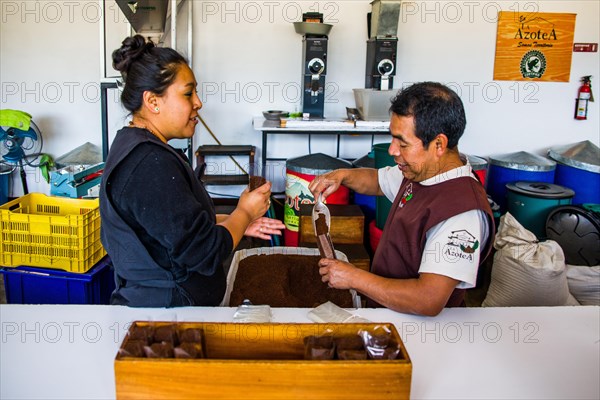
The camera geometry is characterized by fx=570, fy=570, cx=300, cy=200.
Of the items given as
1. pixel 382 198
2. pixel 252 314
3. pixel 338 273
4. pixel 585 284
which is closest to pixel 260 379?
pixel 252 314

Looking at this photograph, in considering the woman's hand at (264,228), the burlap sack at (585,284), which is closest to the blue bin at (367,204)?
the burlap sack at (585,284)

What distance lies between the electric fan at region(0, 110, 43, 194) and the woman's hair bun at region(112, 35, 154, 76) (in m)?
3.42

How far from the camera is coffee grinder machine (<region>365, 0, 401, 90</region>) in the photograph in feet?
15.6

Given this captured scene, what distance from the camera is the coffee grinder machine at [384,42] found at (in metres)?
4.75

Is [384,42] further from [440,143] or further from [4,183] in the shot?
[4,183]

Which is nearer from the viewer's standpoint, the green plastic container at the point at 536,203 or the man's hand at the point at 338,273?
the man's hand at the point at 338,273

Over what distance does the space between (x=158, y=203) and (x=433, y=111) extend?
2.93 feet

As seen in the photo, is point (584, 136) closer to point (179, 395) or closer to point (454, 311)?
point (454, 311)

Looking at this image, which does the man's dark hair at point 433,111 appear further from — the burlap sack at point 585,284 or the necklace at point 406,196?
the burlap sack at point 585,284

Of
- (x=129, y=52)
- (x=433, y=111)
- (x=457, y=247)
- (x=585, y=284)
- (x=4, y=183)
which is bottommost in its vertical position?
(x=585, y=284)

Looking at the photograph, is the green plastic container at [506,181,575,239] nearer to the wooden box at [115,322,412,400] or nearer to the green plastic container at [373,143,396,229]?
the green plastic container at [373,143,396,229]

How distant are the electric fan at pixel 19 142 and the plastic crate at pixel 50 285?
7.08 feet

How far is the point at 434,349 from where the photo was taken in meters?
1.48

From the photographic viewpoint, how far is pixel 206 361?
1.07 metres
